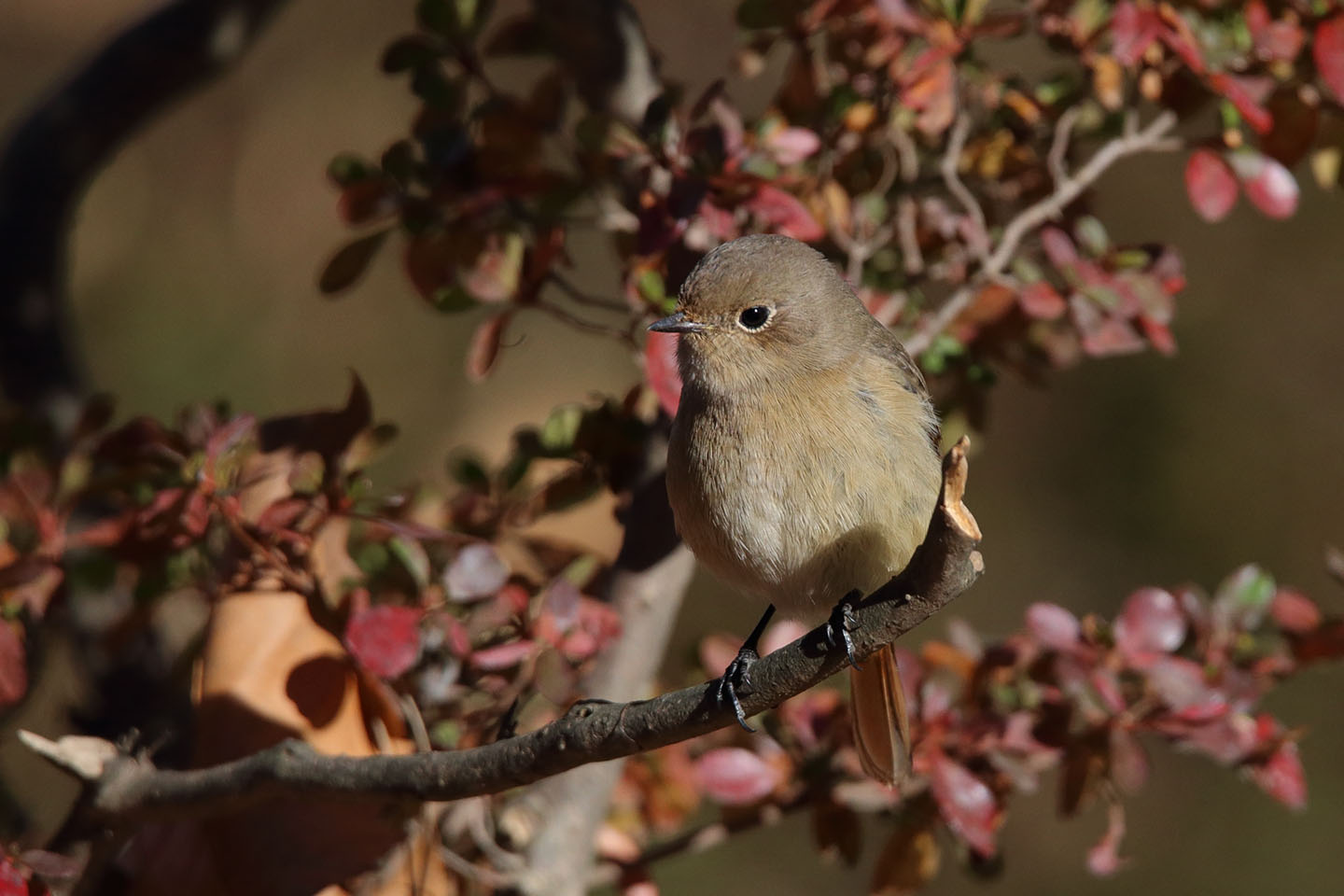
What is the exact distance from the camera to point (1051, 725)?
2523 mm

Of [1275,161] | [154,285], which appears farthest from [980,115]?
[154,285]

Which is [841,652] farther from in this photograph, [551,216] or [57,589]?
[57,589]

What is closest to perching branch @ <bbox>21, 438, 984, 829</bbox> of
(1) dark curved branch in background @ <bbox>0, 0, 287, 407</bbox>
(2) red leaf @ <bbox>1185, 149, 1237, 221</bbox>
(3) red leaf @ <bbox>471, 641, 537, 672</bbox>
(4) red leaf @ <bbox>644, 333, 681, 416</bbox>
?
(3) red leaf @ <bbox>471, 641, 537, 672</bbox>

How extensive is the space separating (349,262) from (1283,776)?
1.80m

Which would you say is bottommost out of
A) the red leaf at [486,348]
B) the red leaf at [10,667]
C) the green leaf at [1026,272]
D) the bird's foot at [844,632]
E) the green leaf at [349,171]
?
the green leaf at [1026,272]

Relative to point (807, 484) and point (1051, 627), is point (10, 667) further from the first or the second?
point (1051, 627)

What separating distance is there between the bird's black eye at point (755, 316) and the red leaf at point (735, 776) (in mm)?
746

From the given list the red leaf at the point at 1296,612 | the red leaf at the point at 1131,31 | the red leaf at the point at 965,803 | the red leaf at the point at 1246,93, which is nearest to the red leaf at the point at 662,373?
the red leaf at the point at 965,803

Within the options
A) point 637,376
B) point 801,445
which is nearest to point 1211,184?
point 801,445

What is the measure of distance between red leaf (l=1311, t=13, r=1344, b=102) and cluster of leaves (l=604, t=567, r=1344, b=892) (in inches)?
32.6

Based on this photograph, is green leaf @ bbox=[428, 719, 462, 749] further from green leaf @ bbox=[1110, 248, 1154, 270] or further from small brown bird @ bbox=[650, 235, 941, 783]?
green leaf @ bbox=[1110, 248, 1154, 270]

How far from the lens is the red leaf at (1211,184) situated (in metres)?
2.50

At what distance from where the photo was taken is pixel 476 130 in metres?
2.67

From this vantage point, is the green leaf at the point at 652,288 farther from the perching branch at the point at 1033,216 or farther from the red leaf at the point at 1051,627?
the red leaf at the point at 1051,627
